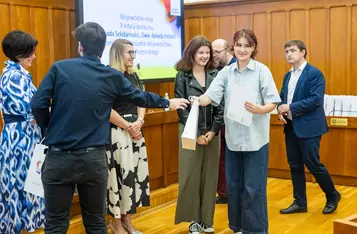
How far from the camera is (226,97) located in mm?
3256

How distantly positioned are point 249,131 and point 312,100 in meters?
1.00

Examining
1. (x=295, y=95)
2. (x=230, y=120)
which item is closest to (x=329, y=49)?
(x=295, y=95)

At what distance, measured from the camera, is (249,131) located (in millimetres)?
3121

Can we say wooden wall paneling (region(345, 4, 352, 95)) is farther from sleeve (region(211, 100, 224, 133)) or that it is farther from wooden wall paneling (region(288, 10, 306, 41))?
sleeve (region(211, 100, 224, 133))

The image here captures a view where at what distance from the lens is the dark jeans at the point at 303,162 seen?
13.1ft

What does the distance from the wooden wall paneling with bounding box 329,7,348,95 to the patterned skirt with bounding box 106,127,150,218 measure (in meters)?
2.56

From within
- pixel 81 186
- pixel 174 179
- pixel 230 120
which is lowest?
pixel 174 179

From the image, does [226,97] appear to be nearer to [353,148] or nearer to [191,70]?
[191,70]

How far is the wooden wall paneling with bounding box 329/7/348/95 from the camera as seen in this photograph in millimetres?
5059

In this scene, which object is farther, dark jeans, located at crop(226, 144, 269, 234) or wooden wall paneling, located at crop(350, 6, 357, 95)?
wooden wall paneling, located at crop(350, 6, 357, 95)

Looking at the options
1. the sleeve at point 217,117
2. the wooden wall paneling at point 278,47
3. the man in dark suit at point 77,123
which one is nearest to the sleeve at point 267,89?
the sleeve at point 217,117

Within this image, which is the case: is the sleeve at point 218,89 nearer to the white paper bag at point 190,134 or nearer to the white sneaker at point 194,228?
the white paper bag at point 190,134

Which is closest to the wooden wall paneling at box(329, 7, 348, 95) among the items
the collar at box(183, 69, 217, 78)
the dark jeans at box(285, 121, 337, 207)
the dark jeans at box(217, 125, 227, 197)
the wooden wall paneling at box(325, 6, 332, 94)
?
the wooden wall paneling at box(325, 6, 332, 94)

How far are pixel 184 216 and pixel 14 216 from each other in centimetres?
119
